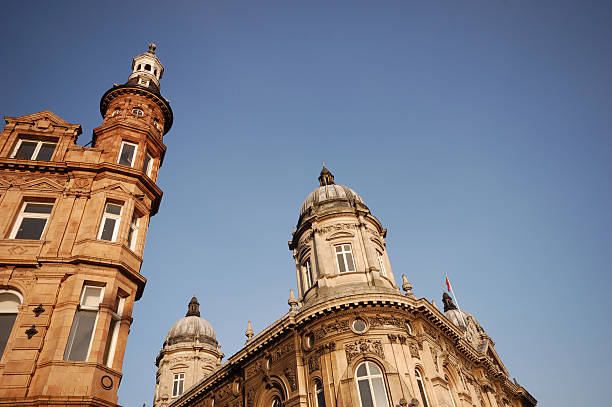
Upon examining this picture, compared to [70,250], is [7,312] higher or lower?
lower

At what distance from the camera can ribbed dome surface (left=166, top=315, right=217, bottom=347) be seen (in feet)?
166

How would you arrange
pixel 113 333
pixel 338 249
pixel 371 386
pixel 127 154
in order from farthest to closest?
1. pixel 338 249
2. pixel 371 386
3. pixel 127 154
4. pixel 113 333

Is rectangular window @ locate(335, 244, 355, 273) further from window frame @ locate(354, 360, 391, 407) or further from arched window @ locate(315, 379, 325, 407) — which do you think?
arched window @ locate(315, 379, 325, 407)

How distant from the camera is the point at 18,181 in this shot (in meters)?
17.4

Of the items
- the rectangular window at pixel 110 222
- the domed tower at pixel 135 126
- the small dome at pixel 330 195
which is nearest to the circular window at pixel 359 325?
the small dome at pixel 330 195

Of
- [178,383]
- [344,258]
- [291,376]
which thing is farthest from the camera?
[178,383]

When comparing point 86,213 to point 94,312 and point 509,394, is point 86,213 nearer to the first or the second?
point 94,312

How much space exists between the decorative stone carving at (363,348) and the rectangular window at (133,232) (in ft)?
42.9

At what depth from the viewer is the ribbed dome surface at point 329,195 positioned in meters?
33.0

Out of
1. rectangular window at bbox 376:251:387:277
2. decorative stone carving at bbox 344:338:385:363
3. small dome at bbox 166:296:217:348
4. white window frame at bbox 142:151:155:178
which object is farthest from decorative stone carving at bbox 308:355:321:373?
small dome at bbox 166:296:217:348

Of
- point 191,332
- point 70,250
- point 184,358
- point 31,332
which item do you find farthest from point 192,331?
point 31,332

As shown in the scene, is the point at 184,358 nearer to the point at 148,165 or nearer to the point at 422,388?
the point at 422,388

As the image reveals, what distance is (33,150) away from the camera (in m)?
19.0

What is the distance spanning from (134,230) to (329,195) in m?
18.4
